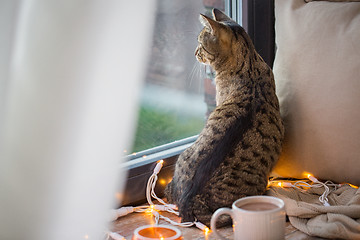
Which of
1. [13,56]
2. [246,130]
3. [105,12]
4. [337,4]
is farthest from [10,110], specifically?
[337,4]

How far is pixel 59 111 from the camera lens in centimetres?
123

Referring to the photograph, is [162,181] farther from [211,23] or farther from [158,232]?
[211,23]

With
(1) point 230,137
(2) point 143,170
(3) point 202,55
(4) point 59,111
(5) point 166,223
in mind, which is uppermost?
(3) point 202,55

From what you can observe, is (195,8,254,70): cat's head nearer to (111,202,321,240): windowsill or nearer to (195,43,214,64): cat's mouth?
(195,43,214,64): cat's mouth

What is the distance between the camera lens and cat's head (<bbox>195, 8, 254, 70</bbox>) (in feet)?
5.11

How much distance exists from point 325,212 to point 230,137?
312 millimetres

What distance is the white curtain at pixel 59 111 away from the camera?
3.76ft

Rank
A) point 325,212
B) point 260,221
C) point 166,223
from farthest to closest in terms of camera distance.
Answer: point 166,223, point 325,212, point 260,221

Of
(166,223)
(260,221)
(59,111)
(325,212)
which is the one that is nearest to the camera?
(260,221)

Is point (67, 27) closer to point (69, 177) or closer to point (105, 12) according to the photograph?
point (105, 12)

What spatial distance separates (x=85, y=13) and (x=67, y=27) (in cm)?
6

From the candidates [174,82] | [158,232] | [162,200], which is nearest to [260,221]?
[158,232]

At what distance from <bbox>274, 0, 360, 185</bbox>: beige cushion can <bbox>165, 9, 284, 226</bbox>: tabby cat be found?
0.24ft

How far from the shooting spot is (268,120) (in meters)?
1.48
